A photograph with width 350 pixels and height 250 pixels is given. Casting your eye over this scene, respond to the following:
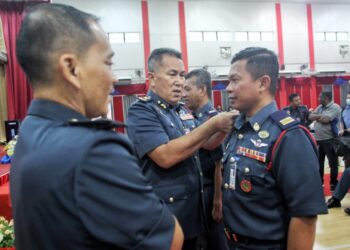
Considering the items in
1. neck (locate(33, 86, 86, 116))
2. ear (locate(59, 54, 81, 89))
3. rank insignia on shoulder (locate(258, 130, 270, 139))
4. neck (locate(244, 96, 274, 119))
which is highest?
ear (locate(59, 54, 81, 89))

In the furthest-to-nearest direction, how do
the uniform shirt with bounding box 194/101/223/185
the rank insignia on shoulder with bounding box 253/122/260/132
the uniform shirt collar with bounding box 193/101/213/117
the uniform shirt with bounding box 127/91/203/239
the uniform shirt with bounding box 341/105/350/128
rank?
the uniform shirt with bounding box 341/105/350/128 < the uniform shirt collar with bounding box 193/101/213/117 < the uniform shirt with bounding box 194/101/223/185 < the uniform shirt with bounding box 127/91/203/239 < the rank insignia on shoulder with bounding box 253/122/260/132

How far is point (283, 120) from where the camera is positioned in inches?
59.6

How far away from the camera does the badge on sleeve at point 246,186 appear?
1523 mm

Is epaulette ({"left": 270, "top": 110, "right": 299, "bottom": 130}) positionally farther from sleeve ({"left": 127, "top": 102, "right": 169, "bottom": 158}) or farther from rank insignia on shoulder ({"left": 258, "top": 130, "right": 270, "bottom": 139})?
sleeve ({"left": 127, "top": 102, "right": 169, "bottom": 158})

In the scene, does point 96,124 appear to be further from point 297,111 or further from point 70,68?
point 297,111

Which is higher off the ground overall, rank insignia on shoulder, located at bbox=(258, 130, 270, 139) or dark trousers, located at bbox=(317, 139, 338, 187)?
rank insignia on shoulder, located at bbox=(258, 130, 270, 139)

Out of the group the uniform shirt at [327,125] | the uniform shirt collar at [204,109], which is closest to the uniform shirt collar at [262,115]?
the uniform shirt collar at [204,109]

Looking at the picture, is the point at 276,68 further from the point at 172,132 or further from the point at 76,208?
the point at 76,208

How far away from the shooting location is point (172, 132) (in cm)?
191

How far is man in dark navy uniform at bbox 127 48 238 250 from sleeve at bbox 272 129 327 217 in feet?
1.12

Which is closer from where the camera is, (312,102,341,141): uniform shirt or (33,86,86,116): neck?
(33,86,86,116): neck

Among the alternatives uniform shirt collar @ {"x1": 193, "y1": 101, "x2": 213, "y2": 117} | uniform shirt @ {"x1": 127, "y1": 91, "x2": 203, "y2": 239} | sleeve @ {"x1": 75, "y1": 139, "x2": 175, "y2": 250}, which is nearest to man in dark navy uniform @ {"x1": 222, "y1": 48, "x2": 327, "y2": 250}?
uniform shirt @ {"x1": 127, "y1": 91, "x2": 203, "y2": 239}

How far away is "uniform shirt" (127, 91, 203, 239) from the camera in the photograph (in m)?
1.80

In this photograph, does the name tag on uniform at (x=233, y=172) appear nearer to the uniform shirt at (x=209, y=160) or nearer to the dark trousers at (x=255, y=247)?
the dark trousers at (x=255, y=247)
